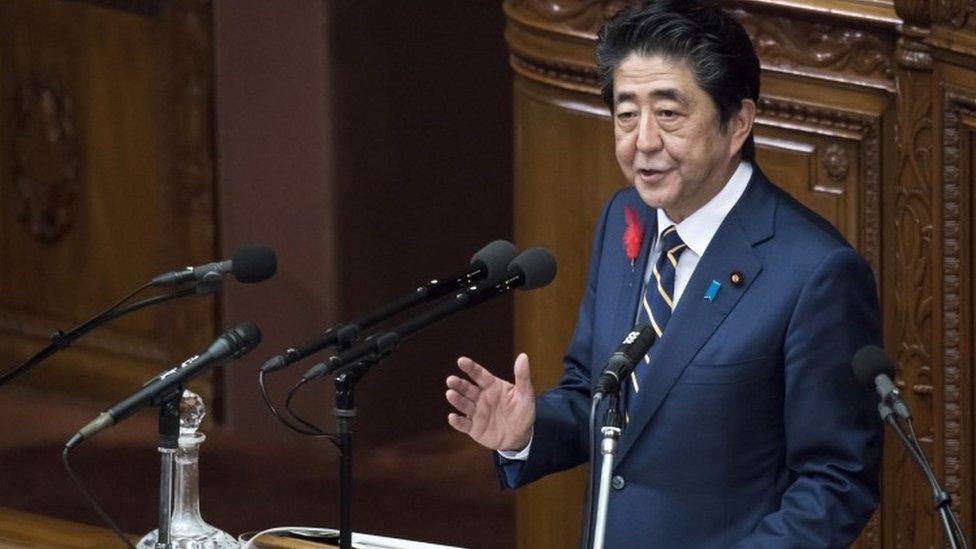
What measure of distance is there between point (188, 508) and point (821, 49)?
6.20 ft

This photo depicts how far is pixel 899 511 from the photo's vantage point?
4359mm

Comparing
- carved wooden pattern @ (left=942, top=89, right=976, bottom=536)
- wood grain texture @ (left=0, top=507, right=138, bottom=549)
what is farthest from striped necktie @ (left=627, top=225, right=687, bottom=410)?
carved wooden pattern @ (left=942, top=89, right=976, bottom=536)

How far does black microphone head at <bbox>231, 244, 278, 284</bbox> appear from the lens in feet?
10.0

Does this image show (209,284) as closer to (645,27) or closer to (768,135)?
(645,27)

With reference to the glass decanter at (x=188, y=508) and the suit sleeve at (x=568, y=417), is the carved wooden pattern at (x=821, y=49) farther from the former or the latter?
the glass decanter at (x=188, y=508)

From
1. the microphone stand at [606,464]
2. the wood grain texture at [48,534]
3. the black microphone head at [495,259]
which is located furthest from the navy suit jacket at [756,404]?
the wood grain texture at [48,534]

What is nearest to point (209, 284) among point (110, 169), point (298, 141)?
point (298, 141)

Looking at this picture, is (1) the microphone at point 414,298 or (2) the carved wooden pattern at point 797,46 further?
(2) the carved wooden pattern at point 797,46

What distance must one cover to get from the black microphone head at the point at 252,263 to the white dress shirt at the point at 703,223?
0.48m

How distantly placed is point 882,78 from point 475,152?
2.21m

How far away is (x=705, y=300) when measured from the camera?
118 inches

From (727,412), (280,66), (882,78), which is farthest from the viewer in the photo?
(280,66)

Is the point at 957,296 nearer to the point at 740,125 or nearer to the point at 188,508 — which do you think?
the point at 740,125

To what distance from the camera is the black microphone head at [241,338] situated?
2842mm
